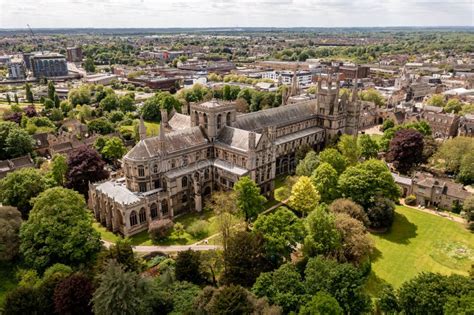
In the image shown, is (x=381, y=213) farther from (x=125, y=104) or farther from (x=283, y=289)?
(x=125, y=104)

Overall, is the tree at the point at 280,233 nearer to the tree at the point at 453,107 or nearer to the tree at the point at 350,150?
the tree at the point at 350,150

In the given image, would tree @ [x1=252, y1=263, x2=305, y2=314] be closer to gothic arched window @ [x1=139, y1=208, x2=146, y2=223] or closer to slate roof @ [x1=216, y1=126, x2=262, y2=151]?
gothic arched window @ [x1=139, y1=208, x2=146, y2=223]

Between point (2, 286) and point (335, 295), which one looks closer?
point (335, 295)

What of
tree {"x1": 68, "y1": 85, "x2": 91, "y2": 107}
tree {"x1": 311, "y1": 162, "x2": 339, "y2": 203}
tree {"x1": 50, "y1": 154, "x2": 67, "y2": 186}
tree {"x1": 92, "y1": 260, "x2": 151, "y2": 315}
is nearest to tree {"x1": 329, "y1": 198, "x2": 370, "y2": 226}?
tree {"x1": 311, "y1": 162, "x2": 339, "y2": 203}

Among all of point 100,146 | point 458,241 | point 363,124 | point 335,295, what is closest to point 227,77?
point 363,124

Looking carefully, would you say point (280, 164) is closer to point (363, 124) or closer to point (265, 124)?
point (265, 124)
